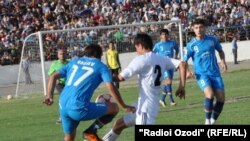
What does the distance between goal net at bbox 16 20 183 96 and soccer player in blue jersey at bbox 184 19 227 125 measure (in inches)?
555

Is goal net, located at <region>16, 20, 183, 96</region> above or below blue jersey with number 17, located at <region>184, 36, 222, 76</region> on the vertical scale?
below

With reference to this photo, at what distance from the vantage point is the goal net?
29.7m

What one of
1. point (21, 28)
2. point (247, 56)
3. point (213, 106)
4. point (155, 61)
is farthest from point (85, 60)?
point (247, 56)

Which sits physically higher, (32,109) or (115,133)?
(115,133)

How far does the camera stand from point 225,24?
42.0 meters

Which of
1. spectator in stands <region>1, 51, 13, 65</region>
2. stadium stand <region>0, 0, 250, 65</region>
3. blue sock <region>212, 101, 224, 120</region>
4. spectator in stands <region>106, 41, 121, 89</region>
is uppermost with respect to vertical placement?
blue sock <region>212, 101, 224, 120</region>

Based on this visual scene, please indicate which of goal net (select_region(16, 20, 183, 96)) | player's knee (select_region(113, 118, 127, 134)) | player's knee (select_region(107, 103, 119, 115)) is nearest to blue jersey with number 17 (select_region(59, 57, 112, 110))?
player's knee (select_region(107, 103, 119, 115))

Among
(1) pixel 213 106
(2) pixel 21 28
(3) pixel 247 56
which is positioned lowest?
(3) pixel 247 56

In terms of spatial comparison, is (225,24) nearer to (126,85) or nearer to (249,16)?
(249,16)

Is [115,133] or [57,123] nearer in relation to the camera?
[115,133]

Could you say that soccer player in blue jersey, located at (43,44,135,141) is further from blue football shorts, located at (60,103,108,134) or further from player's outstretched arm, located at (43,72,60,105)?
player's outstretched arm, located at (43,72,60,105)

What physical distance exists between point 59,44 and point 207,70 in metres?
15.8

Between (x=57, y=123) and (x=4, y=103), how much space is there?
9771 millimetres

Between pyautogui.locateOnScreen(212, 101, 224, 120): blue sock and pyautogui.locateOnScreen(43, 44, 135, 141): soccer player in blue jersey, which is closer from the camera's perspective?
pyautogui.locateOnScreen(43, 44, 135, 141): soccer player in blue jersey
